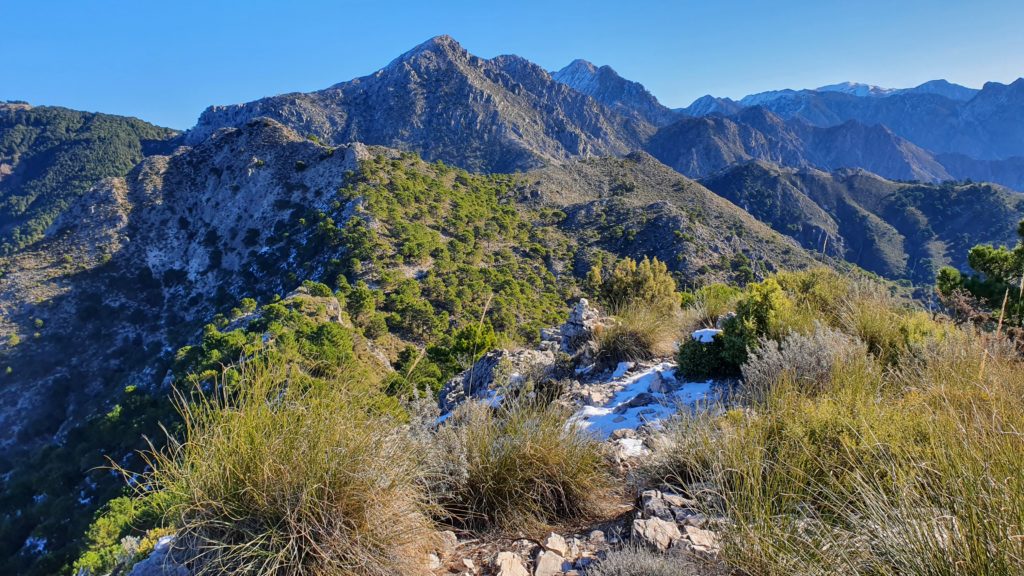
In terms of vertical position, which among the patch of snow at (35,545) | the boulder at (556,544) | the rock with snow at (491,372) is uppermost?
the boulder at (556,544)

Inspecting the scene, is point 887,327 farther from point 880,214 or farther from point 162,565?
point 880,214

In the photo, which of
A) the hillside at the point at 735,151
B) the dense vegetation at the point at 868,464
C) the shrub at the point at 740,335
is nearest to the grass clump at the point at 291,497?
the dense vegetation at the point at 868,464

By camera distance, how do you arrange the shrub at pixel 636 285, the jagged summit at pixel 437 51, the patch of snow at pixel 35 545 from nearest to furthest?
the shrub at pixel 636 285 → the patch of snow at pixel 35 545 → the jagged summit at pixel 437 51

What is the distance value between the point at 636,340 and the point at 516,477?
466 cm

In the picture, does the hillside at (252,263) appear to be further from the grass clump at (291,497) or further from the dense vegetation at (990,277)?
the grass clump at (291,497)

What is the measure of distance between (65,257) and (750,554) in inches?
2037

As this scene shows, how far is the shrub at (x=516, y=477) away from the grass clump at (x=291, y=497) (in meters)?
0.43

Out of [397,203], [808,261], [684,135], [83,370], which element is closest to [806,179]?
[684,135]

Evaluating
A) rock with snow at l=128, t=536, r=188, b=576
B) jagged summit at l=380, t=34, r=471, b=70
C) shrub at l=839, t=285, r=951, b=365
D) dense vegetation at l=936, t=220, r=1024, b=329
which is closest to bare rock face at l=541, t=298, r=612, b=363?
shrub at l=839, t=285, r=951, b=365

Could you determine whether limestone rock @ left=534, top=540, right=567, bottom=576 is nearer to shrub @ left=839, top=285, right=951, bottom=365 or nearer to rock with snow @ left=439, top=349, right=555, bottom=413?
shrub @ left=839, top=285, right=951, bottom=365

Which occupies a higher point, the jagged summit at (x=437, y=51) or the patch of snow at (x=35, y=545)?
the jagged summit at (x=437, y=51)

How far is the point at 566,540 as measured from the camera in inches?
102

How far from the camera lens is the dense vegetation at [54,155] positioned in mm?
79812

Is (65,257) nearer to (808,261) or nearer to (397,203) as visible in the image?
(397,203)
